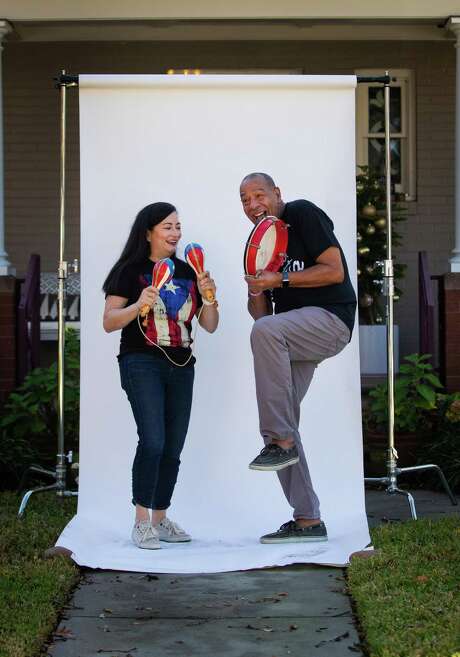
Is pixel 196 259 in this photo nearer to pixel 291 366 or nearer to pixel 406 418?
pixel 291 366

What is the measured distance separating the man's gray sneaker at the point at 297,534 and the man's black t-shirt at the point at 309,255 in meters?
1.05

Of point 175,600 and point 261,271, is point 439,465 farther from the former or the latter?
point 175,600

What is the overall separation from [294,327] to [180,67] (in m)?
6.05

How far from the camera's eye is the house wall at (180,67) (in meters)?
11.3

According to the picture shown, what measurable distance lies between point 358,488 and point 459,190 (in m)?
3.81

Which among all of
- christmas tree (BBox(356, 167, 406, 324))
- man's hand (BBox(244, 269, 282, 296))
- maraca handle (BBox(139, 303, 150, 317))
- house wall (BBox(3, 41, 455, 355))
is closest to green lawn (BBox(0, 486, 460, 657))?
maraca handle (BBox(139, 303, 150, 317))

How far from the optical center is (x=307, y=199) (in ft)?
21.8

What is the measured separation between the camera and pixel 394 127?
1154 centimetres

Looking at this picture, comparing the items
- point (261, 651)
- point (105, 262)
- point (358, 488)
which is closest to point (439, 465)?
point (358, 488)

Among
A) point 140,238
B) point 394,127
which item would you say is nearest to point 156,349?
point 140,238

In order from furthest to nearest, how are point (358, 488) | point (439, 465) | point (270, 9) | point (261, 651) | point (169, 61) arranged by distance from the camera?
point (169, 61), point (270, 9), point (439, 465), point (358, 488), point (261, 651)

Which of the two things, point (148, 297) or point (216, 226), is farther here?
point (216, 226)

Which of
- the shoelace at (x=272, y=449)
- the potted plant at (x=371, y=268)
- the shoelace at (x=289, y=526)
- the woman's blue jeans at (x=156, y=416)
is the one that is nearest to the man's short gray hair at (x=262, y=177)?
the woman's blue jeans at (x=156, y=416)

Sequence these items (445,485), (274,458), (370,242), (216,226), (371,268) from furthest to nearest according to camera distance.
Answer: (370,242) < (371,268) < (445,485) < (216,226) < (274,458)
